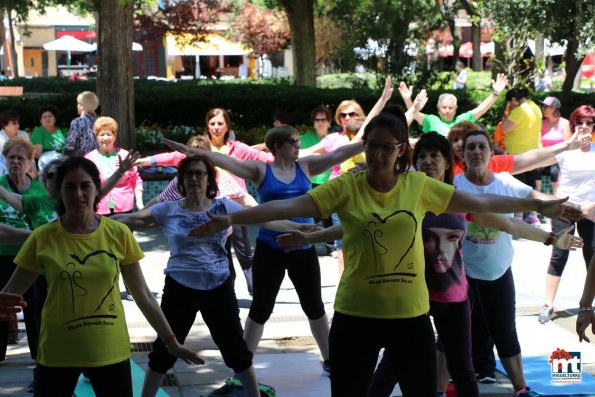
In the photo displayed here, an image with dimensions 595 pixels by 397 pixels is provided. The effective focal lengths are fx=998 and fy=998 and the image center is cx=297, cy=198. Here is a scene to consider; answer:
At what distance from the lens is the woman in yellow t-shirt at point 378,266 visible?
433 cm

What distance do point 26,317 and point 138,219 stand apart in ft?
5.94

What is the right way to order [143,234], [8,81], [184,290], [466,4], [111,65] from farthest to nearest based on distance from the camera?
[8,81] < [466,4] < [111,65] < [143,234] < [184,290]

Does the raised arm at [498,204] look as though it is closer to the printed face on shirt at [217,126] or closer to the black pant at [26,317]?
the black pant at [26,317]

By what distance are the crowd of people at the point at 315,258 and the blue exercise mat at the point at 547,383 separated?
324mm

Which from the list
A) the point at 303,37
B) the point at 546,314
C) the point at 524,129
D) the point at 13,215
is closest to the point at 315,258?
the point at 13,215

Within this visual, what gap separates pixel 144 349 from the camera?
25.2 feet

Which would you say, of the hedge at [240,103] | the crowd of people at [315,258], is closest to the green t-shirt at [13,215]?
the crowd of people at [315,258]

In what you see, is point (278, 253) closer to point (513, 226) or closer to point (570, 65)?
point (513, 226)

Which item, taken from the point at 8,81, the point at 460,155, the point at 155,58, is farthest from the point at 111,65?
the point at 155,58

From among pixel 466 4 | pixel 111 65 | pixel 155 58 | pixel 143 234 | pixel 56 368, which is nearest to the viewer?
pixel 56 368

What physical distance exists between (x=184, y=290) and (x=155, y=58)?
182 feet

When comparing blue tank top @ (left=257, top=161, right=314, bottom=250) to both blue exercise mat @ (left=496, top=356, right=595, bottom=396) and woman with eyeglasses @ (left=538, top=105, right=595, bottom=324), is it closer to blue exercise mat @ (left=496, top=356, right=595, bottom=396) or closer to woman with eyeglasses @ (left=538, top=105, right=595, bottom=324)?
blue exercise mat @ (left=496, top=356, right=595, bottom=396)

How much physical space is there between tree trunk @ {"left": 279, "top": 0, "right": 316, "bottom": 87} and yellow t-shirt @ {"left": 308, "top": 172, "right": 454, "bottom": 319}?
60.1 feet

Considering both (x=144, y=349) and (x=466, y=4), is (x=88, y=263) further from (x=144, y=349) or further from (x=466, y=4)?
(x=466, y=4)
